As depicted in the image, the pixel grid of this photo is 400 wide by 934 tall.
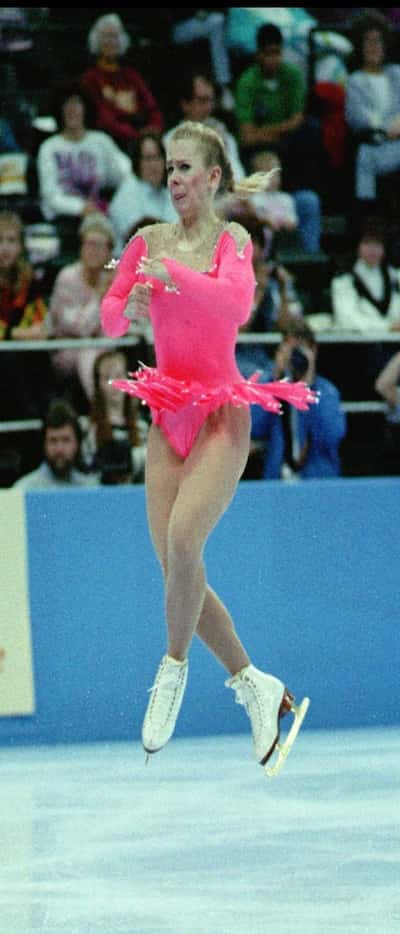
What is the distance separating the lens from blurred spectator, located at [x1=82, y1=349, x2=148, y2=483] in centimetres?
758

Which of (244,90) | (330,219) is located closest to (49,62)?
(244,90)

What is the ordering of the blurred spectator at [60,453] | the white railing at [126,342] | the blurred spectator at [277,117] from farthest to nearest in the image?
the blurred spectator at [277,117] → the white railing at [126,342] → the blurred spectator at [60,453]

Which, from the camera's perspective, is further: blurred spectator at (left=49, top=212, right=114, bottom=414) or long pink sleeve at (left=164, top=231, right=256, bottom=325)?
blurred spectator at (left=49, top=212, right=114, bottom=414)

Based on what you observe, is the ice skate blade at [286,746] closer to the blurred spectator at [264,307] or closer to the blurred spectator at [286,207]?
the blurred spectator at [264,307]

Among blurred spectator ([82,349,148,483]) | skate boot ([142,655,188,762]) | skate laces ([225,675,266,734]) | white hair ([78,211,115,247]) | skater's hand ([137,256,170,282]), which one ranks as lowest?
blurred spectator ([82,349,148,483])

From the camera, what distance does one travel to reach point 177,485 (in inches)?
180

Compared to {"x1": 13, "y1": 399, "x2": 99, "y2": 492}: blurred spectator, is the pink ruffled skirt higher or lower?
higher

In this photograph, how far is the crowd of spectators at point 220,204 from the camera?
25.5 ft

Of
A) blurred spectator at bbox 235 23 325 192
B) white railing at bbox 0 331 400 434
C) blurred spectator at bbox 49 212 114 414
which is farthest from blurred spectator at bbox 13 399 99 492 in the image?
blurred spectator at bbox 235 23 325 192

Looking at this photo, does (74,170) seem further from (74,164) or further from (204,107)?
(204,107)

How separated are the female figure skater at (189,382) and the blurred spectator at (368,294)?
14.4 feet

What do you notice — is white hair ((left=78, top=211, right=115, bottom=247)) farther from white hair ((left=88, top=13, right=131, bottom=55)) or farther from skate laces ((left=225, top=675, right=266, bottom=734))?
skate laces ((left=225, top=675, right=266, bottom=734))

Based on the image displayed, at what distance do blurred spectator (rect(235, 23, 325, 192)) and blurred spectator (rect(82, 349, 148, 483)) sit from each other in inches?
90.8

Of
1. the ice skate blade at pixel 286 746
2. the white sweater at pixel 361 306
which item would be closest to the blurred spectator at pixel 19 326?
the white sweater at pixel 361 306
